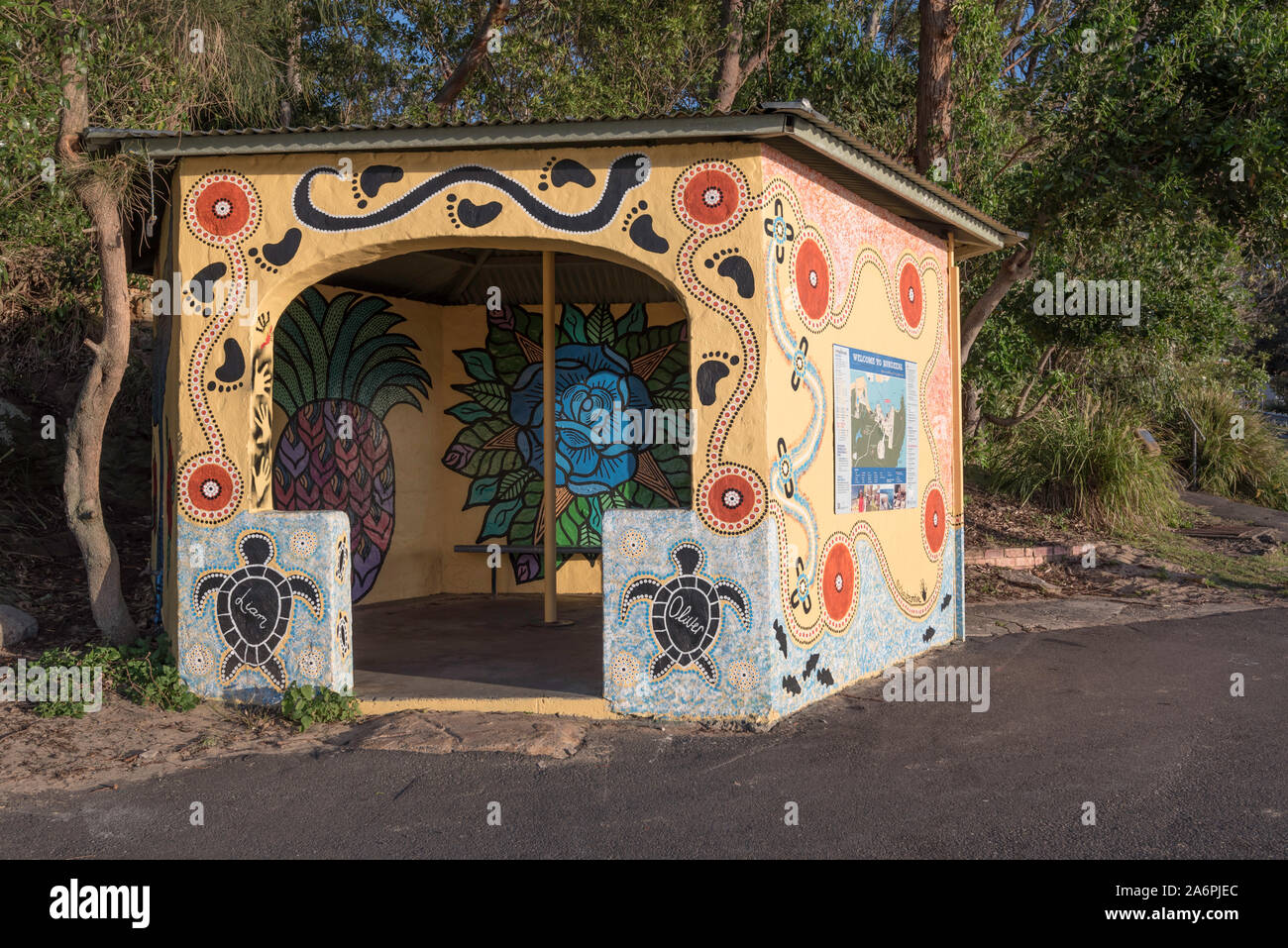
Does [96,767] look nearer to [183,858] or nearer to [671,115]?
[183,858]

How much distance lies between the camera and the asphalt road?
4531 mm

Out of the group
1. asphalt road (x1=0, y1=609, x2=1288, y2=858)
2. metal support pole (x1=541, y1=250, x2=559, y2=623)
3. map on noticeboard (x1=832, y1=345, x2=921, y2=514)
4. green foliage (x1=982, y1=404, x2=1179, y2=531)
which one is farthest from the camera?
green foliage (x1=982, y1=404, x2=1179, y2=531)

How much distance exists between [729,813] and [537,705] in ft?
6.11

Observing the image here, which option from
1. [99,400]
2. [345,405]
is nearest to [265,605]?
[99,400]

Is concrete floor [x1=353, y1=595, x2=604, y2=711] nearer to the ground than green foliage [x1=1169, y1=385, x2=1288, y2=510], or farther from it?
nearer to the ground

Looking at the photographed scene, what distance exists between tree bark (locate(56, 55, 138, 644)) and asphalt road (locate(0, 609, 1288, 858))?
298 centimetres

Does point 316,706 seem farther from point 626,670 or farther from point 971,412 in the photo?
point 971,412

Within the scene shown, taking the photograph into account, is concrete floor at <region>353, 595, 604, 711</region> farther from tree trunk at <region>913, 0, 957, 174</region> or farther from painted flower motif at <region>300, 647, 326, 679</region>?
tree trunk at <region>913, 0, 957, 174</region>

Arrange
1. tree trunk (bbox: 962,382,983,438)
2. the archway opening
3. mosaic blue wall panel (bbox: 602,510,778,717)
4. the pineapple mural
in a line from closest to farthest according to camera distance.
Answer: mosaic blue wall panel (bbox: 602,510,778,717) < the pineapple mural < the archway opening < tree trunk (bbox: 962,382,983,438)

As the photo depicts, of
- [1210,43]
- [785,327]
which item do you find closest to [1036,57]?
[1210,43]

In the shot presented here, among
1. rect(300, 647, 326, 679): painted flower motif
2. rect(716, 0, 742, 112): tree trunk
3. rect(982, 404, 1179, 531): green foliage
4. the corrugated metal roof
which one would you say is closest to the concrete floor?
rect(300, 647, 326, 679): painted flower motif

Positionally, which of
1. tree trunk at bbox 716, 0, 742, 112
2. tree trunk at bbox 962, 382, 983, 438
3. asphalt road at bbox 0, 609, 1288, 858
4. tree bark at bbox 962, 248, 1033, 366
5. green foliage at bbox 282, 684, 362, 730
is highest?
tree trunk at bbox 716, 0, 742, 112

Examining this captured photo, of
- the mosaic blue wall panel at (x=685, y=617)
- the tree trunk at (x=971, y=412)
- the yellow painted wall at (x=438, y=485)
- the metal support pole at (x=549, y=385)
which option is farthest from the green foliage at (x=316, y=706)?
the tree trunk at (x=971, y=412)

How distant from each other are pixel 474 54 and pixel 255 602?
8.92 m
